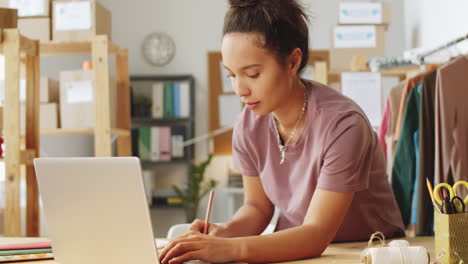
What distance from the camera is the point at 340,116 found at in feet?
3.86

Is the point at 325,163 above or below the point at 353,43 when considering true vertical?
below

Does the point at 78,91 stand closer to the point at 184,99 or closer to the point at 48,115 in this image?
the point at 48,115

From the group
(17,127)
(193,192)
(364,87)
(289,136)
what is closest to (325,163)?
(289,136)

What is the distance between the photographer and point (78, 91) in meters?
3.07

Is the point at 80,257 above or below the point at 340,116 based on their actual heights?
below

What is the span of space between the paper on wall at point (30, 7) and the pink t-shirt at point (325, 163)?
2.18 meters

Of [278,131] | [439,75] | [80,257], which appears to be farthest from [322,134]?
[439,75]

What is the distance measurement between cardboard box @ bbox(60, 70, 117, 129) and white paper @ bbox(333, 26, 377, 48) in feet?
4.79

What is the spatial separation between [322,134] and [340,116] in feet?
0.18

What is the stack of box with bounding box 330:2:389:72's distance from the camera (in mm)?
3539

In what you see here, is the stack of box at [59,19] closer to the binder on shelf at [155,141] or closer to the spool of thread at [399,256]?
the binder on shelf at [155,141]

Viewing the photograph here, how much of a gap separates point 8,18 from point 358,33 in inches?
82.0

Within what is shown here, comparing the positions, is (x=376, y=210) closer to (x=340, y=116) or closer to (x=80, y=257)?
(x=340, y=116)

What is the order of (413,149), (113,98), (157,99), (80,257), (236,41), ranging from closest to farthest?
(80,257), (236,41), (413,149), (113,98), (157,99)
